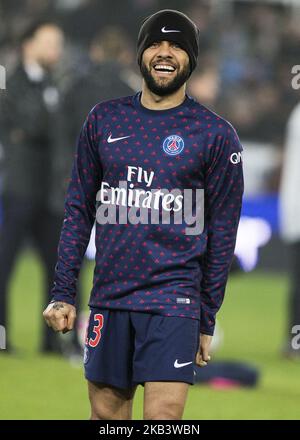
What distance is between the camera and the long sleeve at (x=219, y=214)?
202 inches

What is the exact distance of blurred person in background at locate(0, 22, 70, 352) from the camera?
10.1 meters

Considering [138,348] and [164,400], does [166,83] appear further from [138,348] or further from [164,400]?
[164,400]

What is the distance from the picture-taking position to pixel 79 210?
17.5 ft

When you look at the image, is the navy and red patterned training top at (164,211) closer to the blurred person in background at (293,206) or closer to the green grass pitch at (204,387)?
the green grass pitch at (204,387)

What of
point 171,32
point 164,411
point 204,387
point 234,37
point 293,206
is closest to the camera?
point 164,411

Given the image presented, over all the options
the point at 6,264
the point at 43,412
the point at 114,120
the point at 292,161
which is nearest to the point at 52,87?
the point at 6,264

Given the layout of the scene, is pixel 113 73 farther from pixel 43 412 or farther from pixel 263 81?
pixel 263 81

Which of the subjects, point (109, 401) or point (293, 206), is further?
point (293, 206)

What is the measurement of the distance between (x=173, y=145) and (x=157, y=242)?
0.40 meters

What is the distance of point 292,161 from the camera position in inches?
432

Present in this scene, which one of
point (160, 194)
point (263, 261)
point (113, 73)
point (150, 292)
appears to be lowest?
point (263, 261)

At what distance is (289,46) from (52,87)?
32.2ft

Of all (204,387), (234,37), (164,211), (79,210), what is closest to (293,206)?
(204,387)

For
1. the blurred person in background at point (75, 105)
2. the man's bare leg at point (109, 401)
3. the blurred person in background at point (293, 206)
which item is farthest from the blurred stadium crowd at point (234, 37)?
the man's bare leg at point (109, 401)
